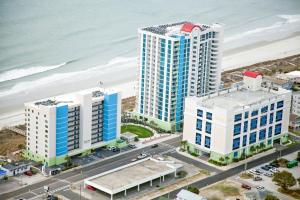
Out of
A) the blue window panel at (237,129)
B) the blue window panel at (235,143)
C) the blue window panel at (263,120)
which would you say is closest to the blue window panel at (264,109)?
the blue window panel at (263,120)

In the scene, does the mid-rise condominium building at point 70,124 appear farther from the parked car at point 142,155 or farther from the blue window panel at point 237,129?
the blue window panel at point 237,129

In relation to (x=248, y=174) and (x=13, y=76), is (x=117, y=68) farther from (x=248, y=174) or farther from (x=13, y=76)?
(x=248, y=174)

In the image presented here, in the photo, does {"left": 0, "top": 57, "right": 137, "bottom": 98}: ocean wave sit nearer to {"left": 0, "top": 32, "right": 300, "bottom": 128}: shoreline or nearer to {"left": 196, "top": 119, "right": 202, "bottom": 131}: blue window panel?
{"left": 0, "top": 32, "right": 300, "bottom": 128}: shoreline

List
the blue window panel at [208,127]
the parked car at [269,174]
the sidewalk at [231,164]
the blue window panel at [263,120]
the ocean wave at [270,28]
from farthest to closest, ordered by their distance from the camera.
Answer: the ocean wave at [270,28]
the blue window panel at [263,120]
the blue window panel at [208,127]
the sidewalk at [231,164]
the parked car at [269,174]

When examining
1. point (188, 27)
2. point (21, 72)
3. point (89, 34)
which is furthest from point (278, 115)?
point (89, 34)

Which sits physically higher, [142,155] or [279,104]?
[279,104]

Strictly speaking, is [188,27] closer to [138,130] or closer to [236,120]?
[138,130]
